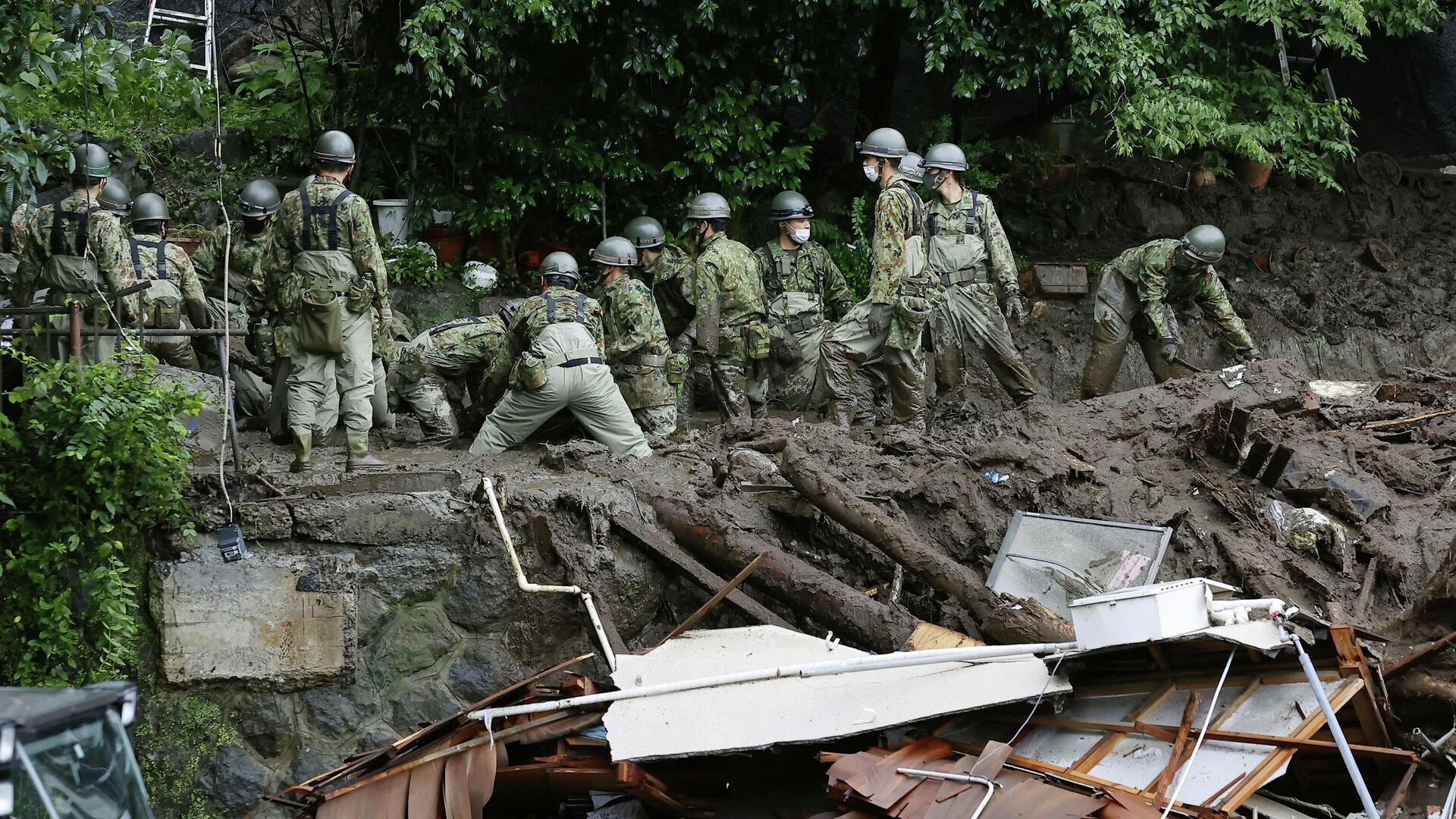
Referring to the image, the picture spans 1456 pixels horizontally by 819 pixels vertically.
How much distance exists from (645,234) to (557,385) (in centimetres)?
302

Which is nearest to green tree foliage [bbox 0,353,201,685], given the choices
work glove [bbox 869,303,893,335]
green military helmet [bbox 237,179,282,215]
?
green military helmet [bbox 237,179,282,215]

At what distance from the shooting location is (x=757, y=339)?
11.8 metres

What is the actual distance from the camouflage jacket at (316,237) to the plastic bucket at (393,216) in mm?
4230

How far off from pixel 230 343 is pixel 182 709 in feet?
17.9

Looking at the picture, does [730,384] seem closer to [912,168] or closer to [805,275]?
[805,275]

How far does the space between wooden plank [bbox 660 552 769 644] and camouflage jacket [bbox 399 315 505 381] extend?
4.18 m

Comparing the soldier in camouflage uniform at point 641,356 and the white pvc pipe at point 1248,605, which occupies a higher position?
the white pvc pipe at point 1248,605

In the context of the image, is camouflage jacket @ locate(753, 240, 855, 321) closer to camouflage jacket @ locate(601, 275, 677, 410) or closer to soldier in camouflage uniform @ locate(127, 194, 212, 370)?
camouflage jacket @ locate(601, 275, 677, 410)

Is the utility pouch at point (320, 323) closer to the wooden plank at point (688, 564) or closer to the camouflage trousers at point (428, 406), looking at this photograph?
the camouflage trousers at point (428, 406)

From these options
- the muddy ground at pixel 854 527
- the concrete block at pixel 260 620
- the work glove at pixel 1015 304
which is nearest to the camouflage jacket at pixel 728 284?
the muddy ground at pixel 854 527

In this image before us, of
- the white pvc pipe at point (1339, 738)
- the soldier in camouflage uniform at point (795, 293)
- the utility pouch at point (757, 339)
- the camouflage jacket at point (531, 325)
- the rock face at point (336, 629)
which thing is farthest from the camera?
the soldier in camouflage uniform at point (795, 293)

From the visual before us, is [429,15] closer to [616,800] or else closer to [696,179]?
[696,179]

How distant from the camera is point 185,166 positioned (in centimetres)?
1380

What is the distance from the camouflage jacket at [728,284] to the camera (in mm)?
11516
